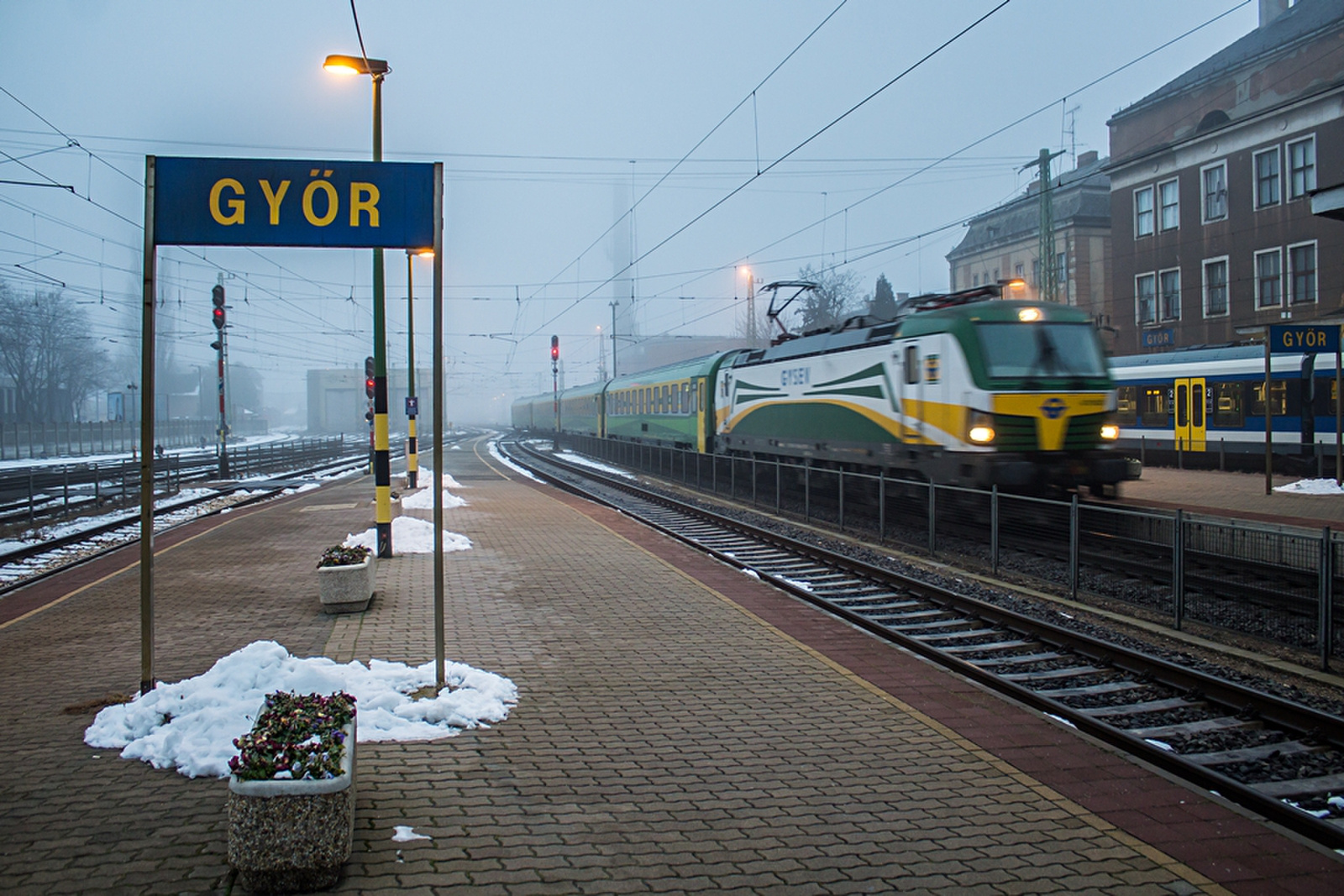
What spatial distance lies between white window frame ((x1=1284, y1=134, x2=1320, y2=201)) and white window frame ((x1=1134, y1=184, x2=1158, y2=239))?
19.6ft

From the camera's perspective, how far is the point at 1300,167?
106 feet

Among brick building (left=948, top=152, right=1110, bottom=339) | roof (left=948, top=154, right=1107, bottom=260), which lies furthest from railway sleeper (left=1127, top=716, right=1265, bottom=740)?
roof (left=948, top=154, right=1107, bottom=260)

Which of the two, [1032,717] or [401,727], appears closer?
[401,727]

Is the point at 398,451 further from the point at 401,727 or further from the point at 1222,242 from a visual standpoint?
the point at 401,727

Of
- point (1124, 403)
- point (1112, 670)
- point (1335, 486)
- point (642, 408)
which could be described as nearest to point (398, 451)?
point (642, 408)

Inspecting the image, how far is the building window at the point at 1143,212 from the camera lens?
38.8 metres

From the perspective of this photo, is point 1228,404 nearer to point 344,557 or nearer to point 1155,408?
point 1155,408

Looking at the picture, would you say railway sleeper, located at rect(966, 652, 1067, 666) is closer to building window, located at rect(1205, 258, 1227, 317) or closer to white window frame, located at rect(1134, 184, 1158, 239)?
building window, located at rect(1205, 258, 1227, 317)

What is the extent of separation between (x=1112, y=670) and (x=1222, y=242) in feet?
112

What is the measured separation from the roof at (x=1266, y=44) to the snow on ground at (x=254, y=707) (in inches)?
1558

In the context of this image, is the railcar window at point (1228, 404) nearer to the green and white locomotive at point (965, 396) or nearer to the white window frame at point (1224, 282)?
the green and white locomotive at point (965, 396)

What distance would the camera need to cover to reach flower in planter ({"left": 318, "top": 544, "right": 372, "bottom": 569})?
9219 millimetres

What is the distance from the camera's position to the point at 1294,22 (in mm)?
37531

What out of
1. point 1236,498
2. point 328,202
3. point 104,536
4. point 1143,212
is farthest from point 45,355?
point 1236,498
